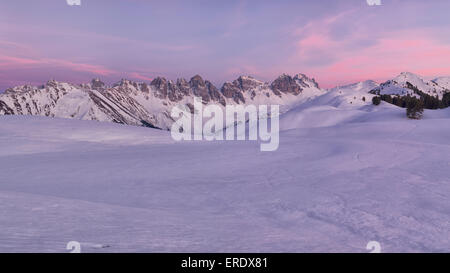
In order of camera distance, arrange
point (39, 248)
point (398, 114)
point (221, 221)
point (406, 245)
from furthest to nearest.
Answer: point (398, 114)
point (221, 221)
point (406, 245)
point (39, 248)

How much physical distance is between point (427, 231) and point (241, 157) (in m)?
13.8

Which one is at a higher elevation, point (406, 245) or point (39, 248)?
point (39, 248)

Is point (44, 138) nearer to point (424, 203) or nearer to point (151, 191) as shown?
point (151, 191)

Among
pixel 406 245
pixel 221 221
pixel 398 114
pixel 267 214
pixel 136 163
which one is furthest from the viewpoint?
pixel 398 114

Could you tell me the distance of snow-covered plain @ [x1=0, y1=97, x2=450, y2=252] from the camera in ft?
23.7

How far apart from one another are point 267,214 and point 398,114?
79.4 m

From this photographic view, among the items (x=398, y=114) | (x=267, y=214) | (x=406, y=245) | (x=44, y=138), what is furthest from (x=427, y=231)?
(x=398, y=114)

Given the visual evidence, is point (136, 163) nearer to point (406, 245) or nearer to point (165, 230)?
point (165, 230)

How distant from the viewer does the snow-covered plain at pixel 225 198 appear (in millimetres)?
7215

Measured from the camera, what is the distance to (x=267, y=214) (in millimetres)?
10312

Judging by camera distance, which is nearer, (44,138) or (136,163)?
(136,163)

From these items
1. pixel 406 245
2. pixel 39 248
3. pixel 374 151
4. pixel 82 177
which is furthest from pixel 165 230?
pixel 374 151

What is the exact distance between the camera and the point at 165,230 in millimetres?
7816

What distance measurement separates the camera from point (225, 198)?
12.3 metres
